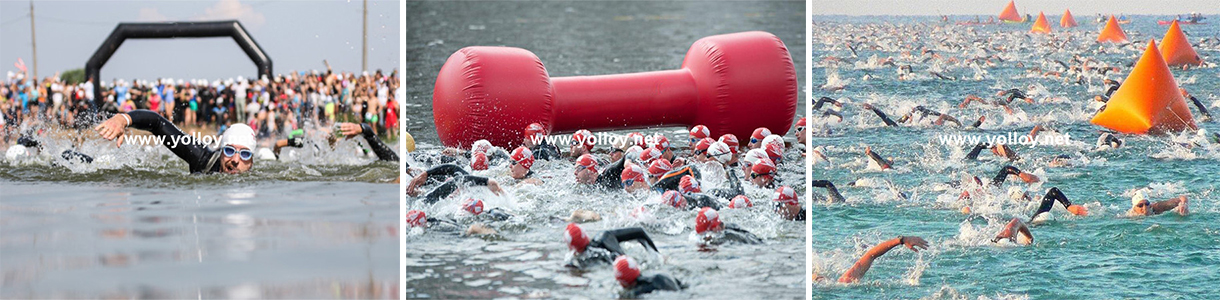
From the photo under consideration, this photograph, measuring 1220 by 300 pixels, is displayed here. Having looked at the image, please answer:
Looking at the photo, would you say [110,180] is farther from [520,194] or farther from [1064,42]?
[1064,42]

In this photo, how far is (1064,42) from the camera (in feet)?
18.9

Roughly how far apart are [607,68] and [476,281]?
10.5 m

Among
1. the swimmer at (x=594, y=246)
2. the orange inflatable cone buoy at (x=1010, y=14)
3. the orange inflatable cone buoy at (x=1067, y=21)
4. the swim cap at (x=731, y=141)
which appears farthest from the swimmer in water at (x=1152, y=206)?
the swim cap at (x=731, y=141)

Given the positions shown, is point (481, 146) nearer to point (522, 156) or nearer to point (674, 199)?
point (522, 156)

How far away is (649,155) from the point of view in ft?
27.4

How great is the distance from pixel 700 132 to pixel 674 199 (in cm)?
200

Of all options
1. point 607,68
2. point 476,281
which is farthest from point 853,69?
point 607,68

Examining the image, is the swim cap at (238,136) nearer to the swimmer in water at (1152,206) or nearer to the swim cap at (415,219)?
the swim cap at (415,219)

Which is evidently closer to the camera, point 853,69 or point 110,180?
point 853,69

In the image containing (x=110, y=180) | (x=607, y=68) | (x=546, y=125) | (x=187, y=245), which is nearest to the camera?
(x=187, y=245)

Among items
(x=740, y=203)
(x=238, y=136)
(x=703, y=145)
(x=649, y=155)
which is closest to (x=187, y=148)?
(x=238, y=136)

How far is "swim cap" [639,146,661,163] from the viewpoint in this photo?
8328mm

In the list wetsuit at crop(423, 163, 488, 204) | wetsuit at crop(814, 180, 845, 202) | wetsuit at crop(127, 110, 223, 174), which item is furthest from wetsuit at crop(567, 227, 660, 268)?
wetsuit at crop(127, 110, 223, 174)

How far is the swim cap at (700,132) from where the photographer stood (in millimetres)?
8805
